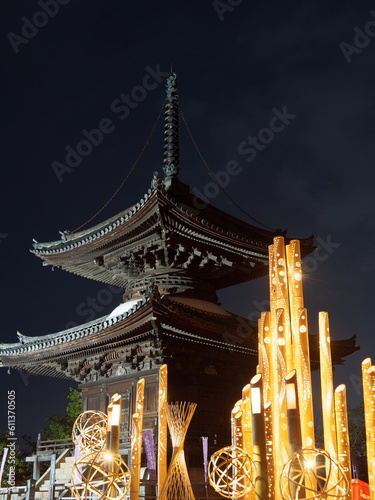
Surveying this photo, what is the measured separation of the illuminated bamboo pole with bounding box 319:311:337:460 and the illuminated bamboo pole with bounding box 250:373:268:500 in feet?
3.91

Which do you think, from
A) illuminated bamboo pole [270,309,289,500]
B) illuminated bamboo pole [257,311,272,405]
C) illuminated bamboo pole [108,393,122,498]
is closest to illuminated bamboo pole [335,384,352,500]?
illuminated bamboo pole [270,309,289,500]

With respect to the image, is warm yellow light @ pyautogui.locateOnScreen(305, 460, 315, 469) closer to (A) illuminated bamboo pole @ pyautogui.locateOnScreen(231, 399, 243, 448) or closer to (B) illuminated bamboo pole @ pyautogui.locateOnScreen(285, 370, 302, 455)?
(B) illuminated bamboo pole @ pyautogui.locateOnScreen(285, 370, 302, 455)

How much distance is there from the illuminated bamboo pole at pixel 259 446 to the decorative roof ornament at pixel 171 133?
1460 centimetres

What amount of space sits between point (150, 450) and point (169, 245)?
647cm

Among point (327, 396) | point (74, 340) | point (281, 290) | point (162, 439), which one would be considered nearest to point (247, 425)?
point (327, 396)

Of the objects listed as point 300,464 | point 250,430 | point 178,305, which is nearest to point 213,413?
point 178,305

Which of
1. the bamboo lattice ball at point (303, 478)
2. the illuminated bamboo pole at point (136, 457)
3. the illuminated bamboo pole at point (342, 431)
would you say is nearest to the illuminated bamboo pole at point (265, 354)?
the illuminated bamboo pole at point (342, 431)

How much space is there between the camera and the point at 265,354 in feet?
24.3

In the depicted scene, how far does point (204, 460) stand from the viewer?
52.6ft

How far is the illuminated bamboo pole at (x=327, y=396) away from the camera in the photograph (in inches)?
278

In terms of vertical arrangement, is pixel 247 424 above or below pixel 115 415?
below

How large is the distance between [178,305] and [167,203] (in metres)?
3.13

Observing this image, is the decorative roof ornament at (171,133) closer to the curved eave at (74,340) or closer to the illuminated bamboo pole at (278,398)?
the curved eave at (74,340)

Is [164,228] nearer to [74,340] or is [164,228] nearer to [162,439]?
[74,340]
